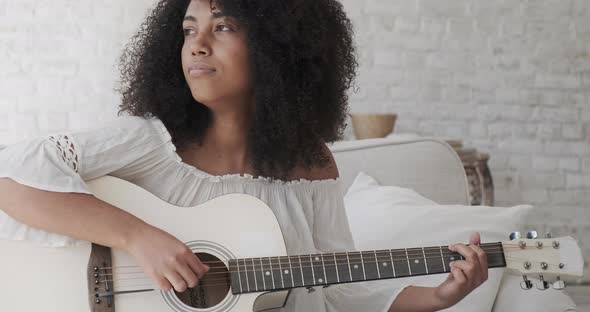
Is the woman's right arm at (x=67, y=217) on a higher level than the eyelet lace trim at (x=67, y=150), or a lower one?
lower

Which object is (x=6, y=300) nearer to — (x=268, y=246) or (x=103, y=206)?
(x=103, y=206)

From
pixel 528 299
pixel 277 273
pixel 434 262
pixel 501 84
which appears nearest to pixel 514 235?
pixel 434 262

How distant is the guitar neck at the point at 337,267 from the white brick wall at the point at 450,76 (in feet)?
7.51

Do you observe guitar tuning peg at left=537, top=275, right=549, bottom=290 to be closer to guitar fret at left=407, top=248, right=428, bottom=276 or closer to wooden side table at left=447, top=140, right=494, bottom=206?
guitar fret at left=407, top=248, right=428, bottom=276

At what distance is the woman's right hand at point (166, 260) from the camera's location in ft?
3.97

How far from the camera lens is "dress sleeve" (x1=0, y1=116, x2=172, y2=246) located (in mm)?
1233

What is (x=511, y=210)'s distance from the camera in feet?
6.43

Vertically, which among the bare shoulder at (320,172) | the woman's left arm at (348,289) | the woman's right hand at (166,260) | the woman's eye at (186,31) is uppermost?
the woman's eye at (186,31)

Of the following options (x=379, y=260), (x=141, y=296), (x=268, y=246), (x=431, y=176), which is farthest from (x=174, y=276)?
(x=431, y=176)

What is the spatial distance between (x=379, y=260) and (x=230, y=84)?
19.0 inches

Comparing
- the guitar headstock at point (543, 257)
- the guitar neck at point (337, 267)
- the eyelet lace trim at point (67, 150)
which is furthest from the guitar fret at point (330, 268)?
the eyelet lace trim at point (67, 150)

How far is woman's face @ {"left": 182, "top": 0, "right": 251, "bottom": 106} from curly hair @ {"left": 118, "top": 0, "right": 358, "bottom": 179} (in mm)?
23

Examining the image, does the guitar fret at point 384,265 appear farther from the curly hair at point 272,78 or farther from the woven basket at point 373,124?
the woven basket at point 373,124

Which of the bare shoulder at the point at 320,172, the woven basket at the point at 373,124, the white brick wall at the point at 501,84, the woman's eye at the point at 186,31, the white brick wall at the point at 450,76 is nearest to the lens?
the woman's eye at the point at 186,31
